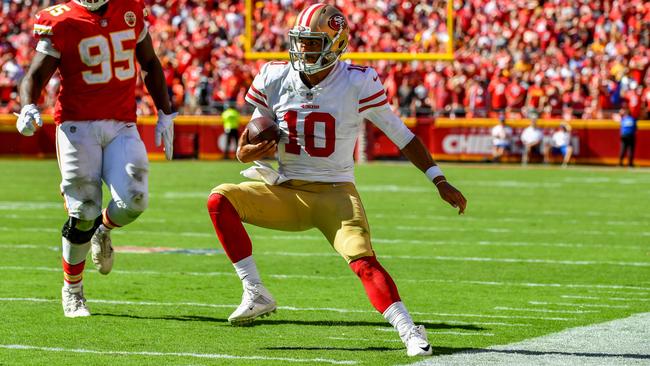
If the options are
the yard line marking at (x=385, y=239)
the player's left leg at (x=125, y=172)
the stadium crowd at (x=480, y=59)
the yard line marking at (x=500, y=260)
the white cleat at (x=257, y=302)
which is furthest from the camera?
the stadium crowd at (x=480, y=59)

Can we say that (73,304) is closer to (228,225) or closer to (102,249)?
(102,249)

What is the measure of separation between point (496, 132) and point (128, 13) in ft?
61.8

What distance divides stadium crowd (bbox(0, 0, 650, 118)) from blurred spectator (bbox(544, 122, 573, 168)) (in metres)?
0.54

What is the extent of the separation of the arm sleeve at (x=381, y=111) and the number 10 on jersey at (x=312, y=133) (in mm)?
161

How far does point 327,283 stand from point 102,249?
180cm

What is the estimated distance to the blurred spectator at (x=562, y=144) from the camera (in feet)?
80.2

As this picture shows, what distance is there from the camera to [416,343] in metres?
5.32

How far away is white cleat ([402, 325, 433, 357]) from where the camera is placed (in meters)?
5.31

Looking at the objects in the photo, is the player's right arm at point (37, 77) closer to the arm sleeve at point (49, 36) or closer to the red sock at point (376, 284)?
the arm sleeve at point (49, 36)

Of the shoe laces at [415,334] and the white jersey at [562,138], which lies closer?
the shoe laces at [415,334]

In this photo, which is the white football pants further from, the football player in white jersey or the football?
the football

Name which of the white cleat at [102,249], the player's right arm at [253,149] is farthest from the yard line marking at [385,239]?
the player's right arm at [253,149]

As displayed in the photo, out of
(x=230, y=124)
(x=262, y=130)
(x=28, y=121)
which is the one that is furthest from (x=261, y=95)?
(x=230, y=124)

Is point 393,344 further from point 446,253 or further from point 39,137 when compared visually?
point 39,137
